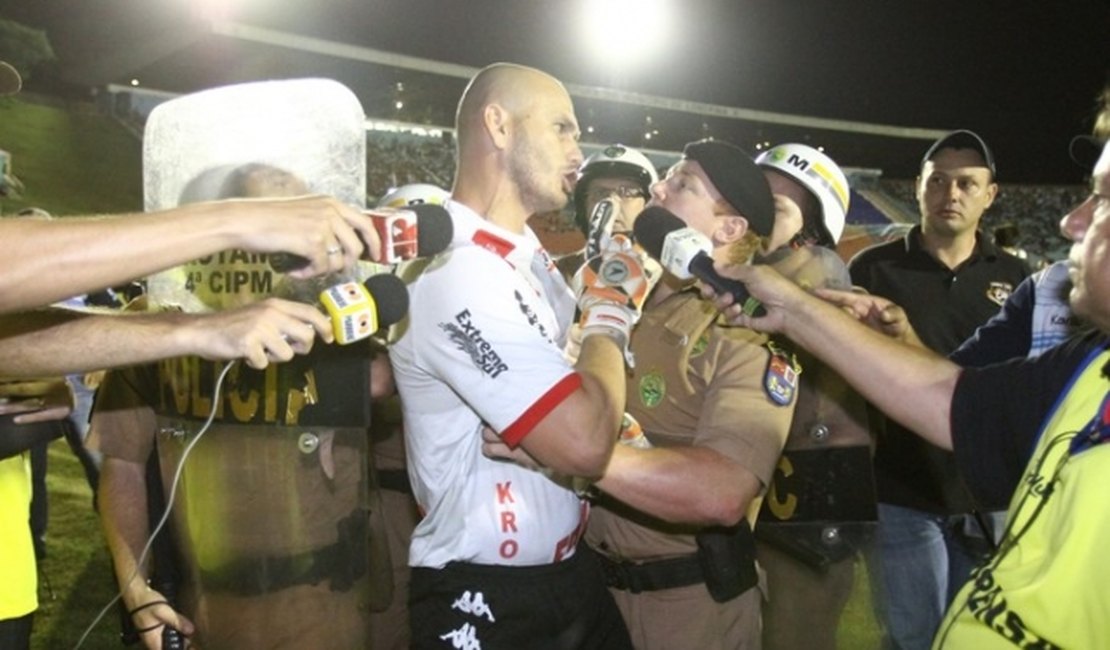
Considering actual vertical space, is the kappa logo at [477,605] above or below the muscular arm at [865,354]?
below

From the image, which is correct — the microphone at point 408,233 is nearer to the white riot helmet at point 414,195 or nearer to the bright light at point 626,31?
the white riot helmet at point 414,195

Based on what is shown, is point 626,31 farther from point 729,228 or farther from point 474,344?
point 474,344

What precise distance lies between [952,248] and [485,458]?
138 inches

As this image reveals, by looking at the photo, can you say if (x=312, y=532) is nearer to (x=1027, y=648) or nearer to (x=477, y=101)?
(x=477, y=101)

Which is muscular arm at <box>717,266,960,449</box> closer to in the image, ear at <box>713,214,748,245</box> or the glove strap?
the glove strap

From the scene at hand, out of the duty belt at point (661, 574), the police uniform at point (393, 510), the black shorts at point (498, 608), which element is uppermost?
the black shorts at point (498, 608)

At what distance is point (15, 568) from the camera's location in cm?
304

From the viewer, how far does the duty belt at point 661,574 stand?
2.92 metres

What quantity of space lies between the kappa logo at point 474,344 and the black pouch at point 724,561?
1042 mm

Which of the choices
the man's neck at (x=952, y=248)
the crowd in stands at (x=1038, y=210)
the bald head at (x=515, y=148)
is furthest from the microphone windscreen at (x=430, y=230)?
the crowd in stands at (x=1038, y=210)

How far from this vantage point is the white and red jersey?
227 centimetres

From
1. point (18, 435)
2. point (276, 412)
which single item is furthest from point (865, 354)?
point (18, 435)

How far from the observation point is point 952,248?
16.2 ft

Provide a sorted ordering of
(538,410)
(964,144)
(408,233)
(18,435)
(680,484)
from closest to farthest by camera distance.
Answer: (408,233)
(538,410)
(680,484)
(18,435)
(964,144)
